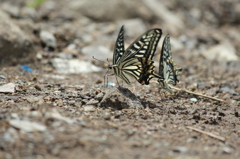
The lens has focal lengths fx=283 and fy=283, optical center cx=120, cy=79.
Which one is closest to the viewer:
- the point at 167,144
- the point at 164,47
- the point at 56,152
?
the point at 56,152

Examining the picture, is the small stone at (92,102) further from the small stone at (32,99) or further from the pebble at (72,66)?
the pebble at (72,66)

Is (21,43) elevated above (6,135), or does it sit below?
above

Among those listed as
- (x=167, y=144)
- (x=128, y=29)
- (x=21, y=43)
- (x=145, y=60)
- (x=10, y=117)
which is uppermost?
(x=128, y=29)

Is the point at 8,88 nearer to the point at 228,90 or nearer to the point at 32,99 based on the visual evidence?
the point at 32,99

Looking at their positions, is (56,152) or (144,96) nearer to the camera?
(56,152)

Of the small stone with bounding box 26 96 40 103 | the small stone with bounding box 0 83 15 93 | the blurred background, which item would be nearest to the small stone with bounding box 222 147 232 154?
the small stone with bounding box 26 96 40 103

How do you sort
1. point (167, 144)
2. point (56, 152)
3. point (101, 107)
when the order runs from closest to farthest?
1. point (56, 152)
2. point (167, 144)
3. point (101, 107)

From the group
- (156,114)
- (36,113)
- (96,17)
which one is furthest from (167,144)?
(96,17)

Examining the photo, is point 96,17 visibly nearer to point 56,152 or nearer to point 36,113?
point 36,113
